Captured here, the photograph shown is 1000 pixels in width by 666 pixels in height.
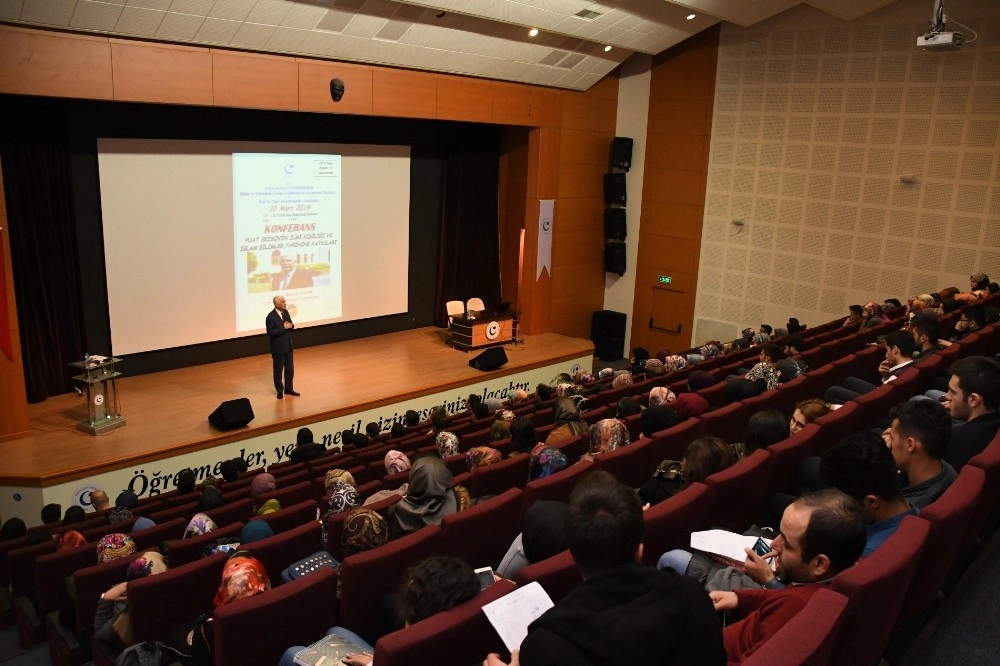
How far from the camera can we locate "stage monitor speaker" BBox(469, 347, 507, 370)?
34.2 feet

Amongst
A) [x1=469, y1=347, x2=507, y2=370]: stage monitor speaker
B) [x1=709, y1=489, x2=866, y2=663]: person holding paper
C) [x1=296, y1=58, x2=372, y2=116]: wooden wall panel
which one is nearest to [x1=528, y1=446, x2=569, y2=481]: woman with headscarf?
[x1=709, y1=489, x2=866, y2=663]: person holding paper

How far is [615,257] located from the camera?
13.2 m

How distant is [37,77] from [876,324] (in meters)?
8.47

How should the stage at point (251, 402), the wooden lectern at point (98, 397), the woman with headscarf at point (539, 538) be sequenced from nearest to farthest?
the woman with headscarf at point (539, 538), the stage at point (251, 402), the wooden lectern at point (98, 397)

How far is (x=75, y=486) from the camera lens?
6.95 metres

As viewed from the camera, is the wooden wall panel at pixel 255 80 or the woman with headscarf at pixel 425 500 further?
the wooden wall panel at pixel 255 80

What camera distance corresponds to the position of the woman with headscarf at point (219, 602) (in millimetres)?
2828

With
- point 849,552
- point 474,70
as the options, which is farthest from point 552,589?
point 474,70

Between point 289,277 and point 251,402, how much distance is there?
2282 mm

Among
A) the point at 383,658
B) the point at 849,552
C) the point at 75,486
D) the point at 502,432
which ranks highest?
the point at 849,552

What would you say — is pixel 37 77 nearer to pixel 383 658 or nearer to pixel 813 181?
pixel 383 658

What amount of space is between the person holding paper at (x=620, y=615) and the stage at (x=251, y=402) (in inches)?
257

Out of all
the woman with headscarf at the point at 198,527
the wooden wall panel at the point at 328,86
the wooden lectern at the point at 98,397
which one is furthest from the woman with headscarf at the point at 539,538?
the wooden wall panel at the point at 328,86

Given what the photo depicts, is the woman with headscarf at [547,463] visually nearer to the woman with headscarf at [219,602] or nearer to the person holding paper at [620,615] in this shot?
the woman with headscarf at [219,602]
